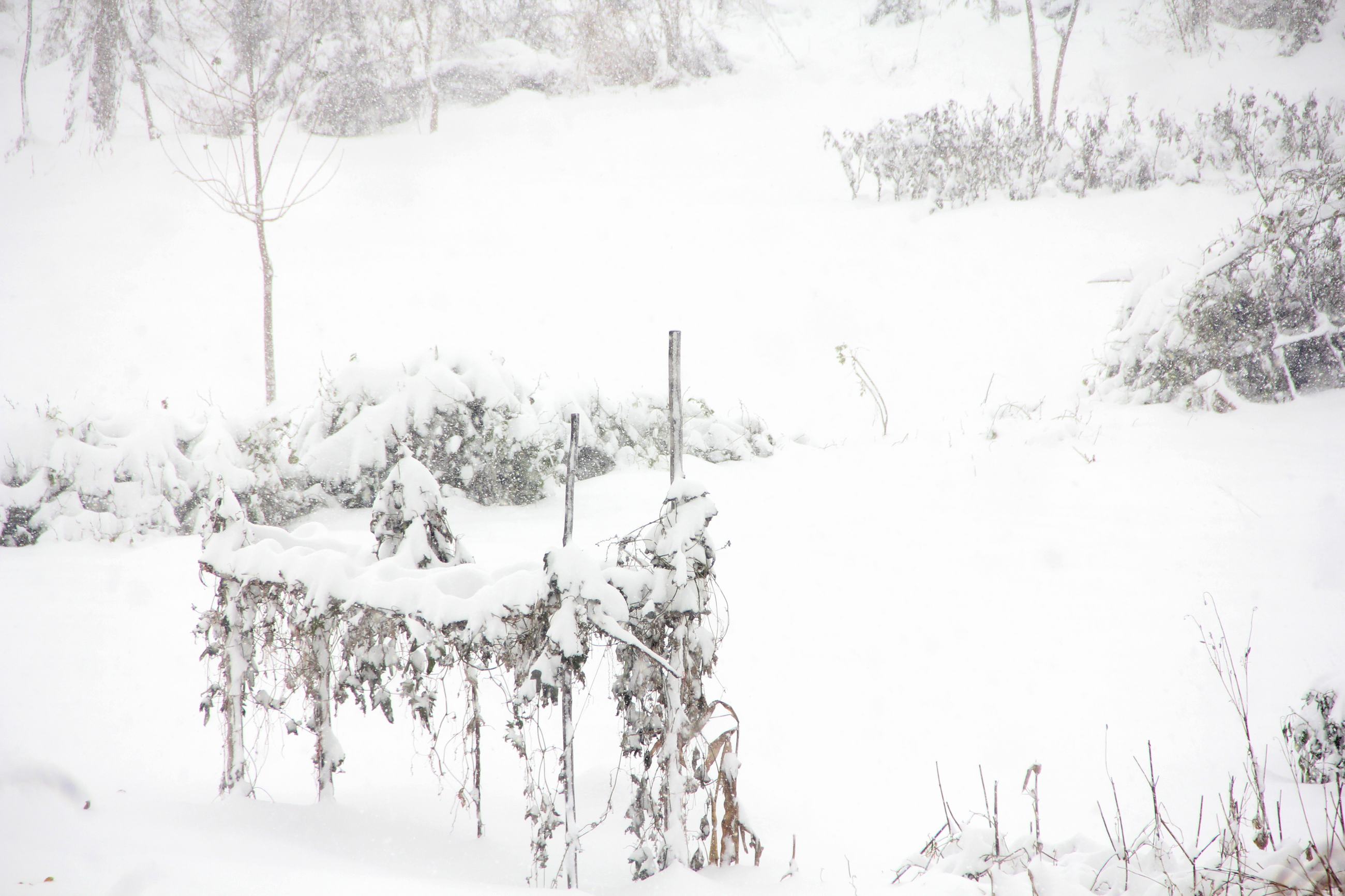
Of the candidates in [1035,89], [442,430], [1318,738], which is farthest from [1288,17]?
[442,430]

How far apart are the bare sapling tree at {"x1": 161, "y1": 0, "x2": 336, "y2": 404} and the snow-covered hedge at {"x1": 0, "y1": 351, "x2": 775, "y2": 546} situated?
3.29 m

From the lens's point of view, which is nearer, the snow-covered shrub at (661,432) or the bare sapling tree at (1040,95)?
the snow-covered shrub at (661,432)

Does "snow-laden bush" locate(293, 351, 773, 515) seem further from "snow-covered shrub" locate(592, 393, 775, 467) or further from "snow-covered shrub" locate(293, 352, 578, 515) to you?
"snow-covered shrub" locate(592, 393, 775, 467)

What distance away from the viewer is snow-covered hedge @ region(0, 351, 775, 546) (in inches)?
201

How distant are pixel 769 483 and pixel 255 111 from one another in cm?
749

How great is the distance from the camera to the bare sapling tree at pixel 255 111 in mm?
8617

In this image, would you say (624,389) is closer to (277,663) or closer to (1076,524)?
(1076,524)

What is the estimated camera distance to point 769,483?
5.95 m

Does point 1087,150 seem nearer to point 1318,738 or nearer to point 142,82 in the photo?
point 1318,738

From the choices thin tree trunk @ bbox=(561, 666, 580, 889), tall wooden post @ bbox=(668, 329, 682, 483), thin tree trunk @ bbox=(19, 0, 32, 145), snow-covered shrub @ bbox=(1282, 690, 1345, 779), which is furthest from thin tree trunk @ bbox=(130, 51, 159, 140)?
snow-covered shrub @ bbox=(1282, 690, 1345, 779)

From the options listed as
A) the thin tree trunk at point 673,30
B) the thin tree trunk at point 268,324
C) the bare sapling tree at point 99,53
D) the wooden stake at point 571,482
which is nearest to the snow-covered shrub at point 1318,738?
the wooden stake at point 571,482

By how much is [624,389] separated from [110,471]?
14.8ft

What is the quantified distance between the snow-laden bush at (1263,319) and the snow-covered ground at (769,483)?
348mm

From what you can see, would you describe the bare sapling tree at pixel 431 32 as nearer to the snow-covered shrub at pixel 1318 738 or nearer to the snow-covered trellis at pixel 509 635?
the snow-covered trellis at pixel 509 635
